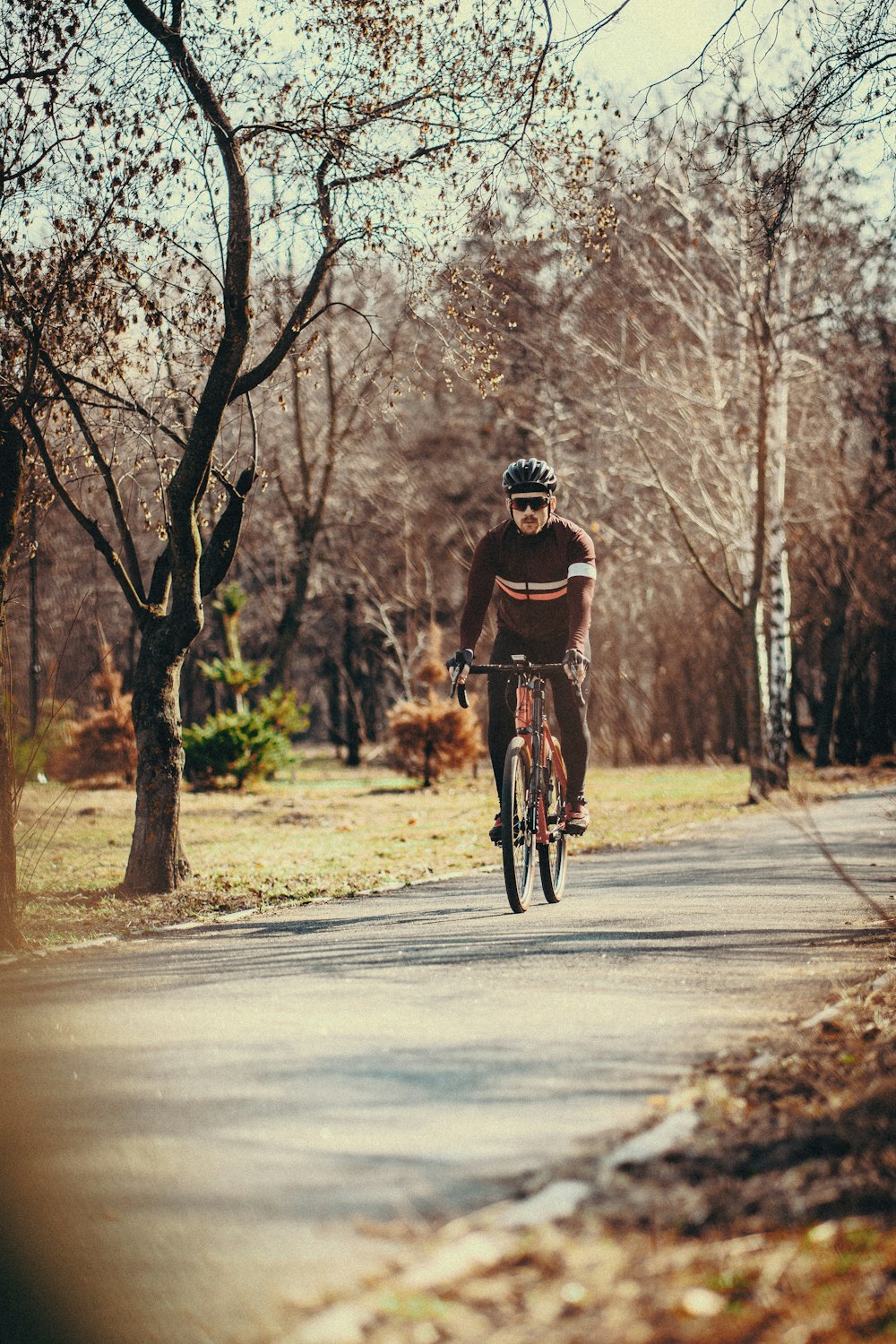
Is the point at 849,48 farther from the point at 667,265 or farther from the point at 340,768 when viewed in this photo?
the point at 340,768

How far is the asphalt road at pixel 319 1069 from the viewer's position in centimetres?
327

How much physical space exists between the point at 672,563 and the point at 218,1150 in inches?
1038

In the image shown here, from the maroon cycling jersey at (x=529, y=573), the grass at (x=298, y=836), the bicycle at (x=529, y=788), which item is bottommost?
the grass at (x=298, y=836)

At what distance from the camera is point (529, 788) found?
27.5ft

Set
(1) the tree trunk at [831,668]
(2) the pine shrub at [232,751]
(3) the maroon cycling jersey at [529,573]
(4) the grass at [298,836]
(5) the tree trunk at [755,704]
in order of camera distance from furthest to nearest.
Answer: (1) the tree trunk at [831,668]
(2) the pine shrub at [232,751]
(5) the tree trunk at [755,704]
(4) the grass at [298,836]
(3) the maroon cycling jersey at [529,573]

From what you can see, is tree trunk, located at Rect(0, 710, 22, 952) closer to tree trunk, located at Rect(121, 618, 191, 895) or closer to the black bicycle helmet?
tree trunk, located at Rect(121, 618, 191, 895)

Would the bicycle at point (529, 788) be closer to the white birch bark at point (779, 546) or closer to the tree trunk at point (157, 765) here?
the tree trunk at point (157, 765)

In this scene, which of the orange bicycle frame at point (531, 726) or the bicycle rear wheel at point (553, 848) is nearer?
the orange bicycle frame at point (531, 726)

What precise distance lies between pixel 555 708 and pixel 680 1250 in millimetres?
5480

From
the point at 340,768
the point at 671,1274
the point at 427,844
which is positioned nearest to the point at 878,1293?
the point at 671,1274

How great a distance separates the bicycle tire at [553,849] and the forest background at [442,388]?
2.81m

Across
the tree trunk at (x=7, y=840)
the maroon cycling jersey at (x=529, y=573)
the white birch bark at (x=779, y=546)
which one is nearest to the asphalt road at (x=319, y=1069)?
the tree trunk at (x=7, y=840)

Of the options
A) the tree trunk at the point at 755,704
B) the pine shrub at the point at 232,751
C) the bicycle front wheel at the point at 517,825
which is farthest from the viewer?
the pine shrub at the point at 232,751

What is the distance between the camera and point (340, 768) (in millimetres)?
38062
